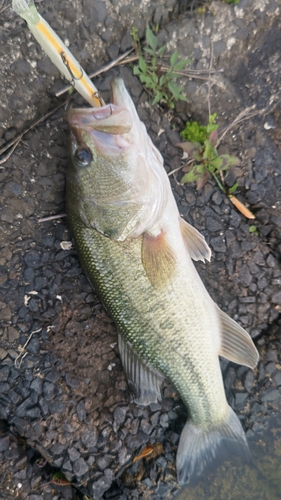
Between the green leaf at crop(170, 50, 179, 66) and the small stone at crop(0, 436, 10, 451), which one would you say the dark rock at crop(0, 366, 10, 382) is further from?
the green leaf at crop(170, 50, 179, 66)

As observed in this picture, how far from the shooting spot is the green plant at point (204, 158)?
2752 millimetres

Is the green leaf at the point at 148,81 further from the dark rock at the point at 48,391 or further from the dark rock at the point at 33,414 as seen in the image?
the dark rock at the point at 33,414

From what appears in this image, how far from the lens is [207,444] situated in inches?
111

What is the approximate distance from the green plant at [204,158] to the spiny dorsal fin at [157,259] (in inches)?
26.5

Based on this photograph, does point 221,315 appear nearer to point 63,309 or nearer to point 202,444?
point 202,444

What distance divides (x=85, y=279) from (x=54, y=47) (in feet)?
5.42

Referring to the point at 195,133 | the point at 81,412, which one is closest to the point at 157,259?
the point at 195,133

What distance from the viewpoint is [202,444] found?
9.22ft

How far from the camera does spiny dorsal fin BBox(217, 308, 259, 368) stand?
2723 mm

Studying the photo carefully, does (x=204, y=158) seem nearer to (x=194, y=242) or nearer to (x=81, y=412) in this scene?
(x=194, y=242)

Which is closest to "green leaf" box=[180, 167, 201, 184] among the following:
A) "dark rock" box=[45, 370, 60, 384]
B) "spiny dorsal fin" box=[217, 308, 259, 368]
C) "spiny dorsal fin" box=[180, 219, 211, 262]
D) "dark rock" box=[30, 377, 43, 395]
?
"spiny dorsal fin" box=[180, 219, 211, 262]

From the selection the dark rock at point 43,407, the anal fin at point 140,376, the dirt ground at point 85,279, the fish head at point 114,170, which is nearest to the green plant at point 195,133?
the dirt ground at point 85,279

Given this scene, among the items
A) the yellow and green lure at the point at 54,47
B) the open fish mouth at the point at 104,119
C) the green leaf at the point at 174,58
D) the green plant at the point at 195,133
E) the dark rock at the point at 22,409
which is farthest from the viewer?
the green plant at the point at 195,133

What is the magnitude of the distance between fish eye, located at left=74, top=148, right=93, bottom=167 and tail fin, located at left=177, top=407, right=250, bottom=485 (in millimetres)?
2180
